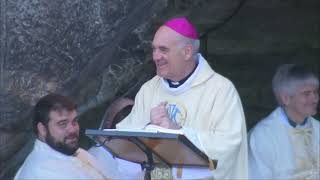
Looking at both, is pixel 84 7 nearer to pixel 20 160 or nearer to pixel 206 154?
pixel 20 160

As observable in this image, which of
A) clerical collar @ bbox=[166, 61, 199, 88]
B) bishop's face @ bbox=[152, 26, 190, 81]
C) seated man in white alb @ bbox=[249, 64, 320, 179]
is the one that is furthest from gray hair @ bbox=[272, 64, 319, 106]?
bishop's face @ bbox=[152, 26, 190, 81]

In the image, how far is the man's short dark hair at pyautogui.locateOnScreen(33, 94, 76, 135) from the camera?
6336mm

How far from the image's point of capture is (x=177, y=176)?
5539 mm

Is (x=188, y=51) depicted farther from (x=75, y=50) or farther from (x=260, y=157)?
(x=75, y=50)

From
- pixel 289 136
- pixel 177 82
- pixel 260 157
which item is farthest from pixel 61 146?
pixel 289 136

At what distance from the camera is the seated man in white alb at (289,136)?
6.29m

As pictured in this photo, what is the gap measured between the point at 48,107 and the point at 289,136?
1.72 metres

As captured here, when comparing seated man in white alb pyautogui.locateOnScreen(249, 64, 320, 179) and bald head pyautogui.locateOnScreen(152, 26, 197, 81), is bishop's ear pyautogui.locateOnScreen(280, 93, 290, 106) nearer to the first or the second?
seated man in white alb pyautogui.locateOnScreen(249, 64, 320, 179)

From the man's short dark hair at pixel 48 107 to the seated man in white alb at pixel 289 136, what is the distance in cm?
133

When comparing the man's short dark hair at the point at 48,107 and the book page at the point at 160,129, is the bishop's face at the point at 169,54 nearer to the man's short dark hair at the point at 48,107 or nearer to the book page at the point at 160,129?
the book page at the point at 160,129

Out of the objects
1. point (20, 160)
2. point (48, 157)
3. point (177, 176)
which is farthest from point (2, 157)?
point (177, 176)

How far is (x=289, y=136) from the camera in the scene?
6375 millimetres

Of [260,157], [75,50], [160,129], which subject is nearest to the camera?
[160,129]

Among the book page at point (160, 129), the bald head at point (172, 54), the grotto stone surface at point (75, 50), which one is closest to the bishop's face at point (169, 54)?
the bald head at point (172, 54)
